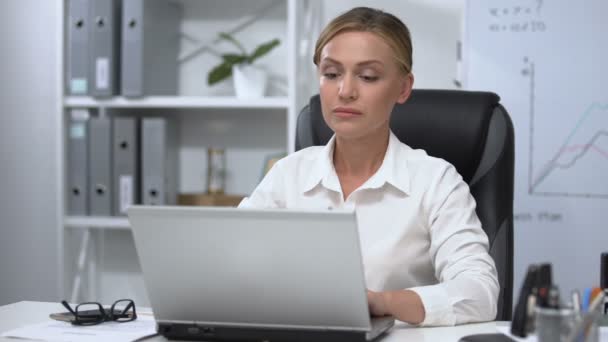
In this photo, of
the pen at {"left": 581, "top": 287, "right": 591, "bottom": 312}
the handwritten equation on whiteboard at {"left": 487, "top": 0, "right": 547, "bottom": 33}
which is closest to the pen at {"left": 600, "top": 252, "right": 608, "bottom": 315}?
the pen at {"left": 581, "top": 287, "right": 591, "bottom": 312}

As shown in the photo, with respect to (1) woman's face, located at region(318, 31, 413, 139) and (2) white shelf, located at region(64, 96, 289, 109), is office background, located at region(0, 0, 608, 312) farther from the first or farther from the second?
(1) woman's face, located at region(318, 31, 413, 139)

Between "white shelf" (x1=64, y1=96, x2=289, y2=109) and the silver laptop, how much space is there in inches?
62.8

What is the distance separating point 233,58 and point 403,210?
55.5 inches

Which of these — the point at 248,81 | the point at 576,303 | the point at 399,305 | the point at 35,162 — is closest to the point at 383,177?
the point at 399,305

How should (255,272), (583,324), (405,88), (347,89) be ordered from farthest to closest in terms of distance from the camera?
(405,88)
(347,89)
(255,272)
(583,324)

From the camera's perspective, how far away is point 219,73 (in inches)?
103

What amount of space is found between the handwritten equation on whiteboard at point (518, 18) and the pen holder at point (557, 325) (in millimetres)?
1730

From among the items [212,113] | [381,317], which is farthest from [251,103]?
[381,317]

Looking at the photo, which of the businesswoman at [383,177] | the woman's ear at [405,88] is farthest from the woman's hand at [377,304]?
the woman's ear at [405,88]

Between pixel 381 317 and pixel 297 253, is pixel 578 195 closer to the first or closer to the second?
pixel 381 317

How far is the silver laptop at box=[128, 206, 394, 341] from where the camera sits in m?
0.82

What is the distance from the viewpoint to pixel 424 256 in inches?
52.2

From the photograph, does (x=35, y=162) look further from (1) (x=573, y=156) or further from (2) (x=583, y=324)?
(2) (x=583, y=324)

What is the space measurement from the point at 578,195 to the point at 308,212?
67.6 inches
